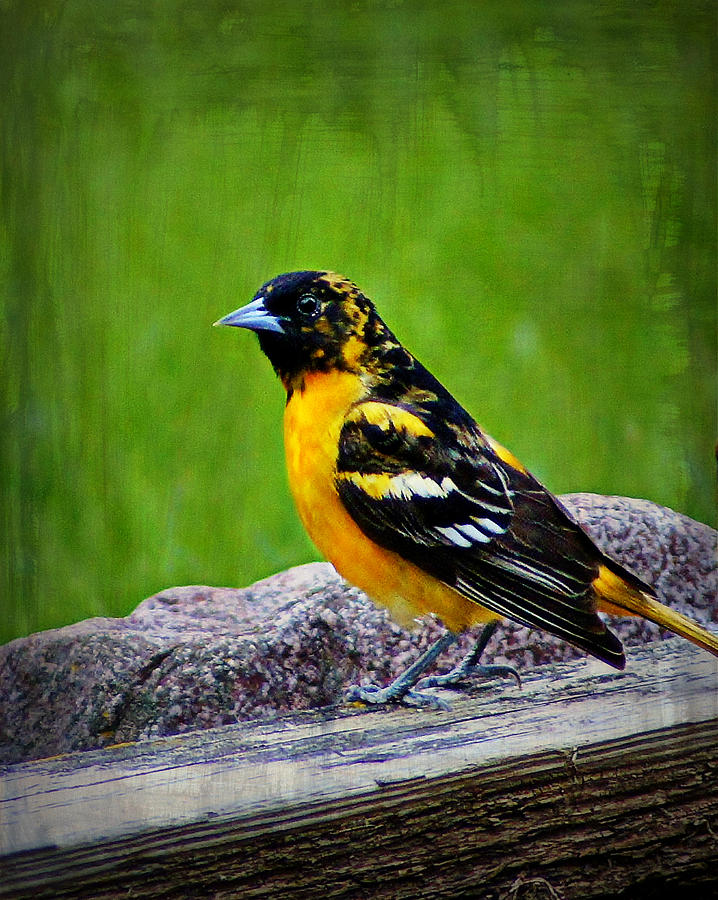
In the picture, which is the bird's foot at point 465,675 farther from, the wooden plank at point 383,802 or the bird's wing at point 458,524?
the bird's wing at point 458,524

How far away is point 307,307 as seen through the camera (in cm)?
232

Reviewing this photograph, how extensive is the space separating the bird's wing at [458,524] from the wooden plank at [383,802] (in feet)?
0.93

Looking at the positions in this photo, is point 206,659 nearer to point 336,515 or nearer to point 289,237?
point 336,515

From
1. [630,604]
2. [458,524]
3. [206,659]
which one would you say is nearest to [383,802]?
[206,659]

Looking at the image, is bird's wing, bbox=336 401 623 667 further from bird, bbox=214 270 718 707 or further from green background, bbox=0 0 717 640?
green background, bbox=0 0 717 640

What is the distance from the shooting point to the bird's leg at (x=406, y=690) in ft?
7.84

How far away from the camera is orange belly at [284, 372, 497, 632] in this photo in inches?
89.6

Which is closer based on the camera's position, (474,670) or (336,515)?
(336,515)

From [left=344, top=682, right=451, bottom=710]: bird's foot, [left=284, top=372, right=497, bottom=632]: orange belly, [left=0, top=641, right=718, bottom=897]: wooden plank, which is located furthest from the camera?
[left=344, top=682, right=451, bottom=710]: bird's foot

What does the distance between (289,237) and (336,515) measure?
0.71 m

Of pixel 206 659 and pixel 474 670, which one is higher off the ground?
pixel 206 659

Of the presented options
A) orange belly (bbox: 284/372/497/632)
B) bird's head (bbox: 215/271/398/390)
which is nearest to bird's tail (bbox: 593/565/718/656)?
orange belly (bbox: 284/372/497/632)

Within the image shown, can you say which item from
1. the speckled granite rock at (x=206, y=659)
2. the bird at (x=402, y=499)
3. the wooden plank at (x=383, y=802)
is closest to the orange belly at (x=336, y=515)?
the bird at (x=402, y=499)

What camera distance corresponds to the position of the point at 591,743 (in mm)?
2414
